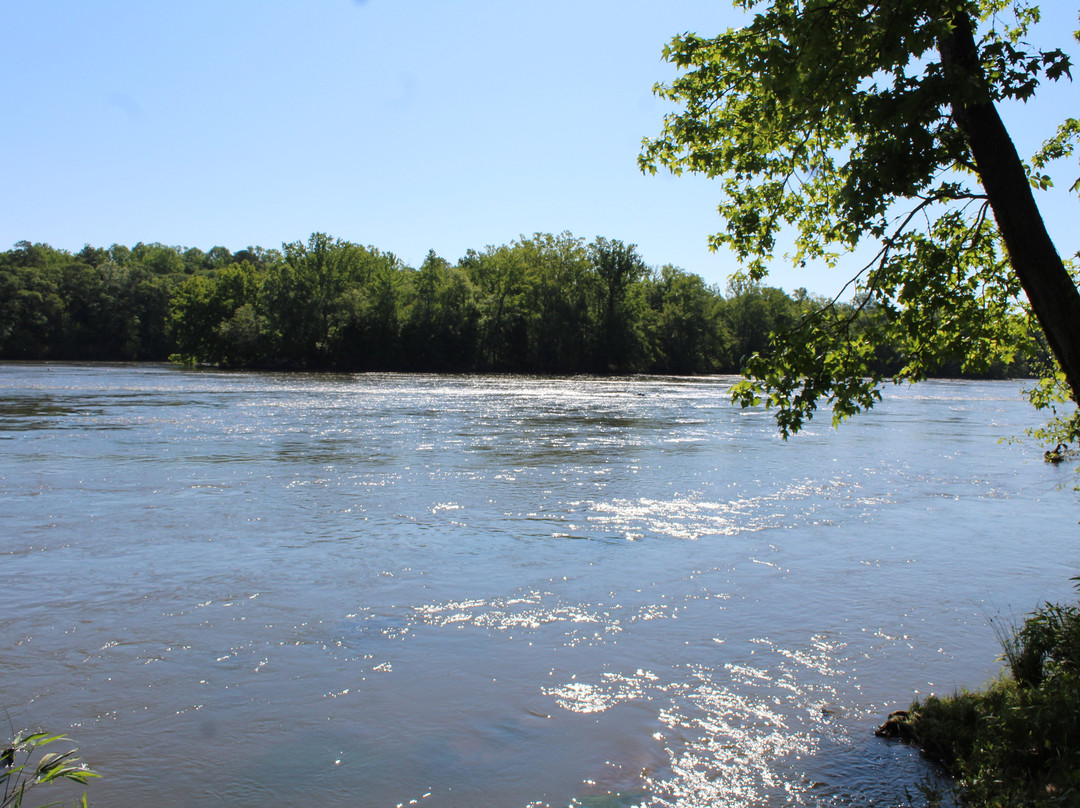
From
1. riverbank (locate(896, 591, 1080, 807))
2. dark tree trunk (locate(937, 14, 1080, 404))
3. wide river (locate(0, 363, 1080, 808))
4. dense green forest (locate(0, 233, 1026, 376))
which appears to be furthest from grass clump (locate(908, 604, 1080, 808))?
dense green forest (locate(0, 233, 1026, 376))

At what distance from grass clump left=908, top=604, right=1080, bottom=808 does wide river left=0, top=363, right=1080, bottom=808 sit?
1.31 feet

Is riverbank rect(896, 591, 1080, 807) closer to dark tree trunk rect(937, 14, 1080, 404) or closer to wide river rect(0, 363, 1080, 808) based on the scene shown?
wide river rect(0, 363, 1080, 808)

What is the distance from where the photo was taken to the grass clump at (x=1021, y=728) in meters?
4.63

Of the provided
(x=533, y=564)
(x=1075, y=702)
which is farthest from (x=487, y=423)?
(x=1075, y=702)

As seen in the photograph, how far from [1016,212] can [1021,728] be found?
3.63m

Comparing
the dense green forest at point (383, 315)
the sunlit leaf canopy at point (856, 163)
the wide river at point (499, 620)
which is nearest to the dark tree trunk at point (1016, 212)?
the sunlit leaf canopy at point (856, 163)

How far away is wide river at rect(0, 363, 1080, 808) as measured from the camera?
590 cm

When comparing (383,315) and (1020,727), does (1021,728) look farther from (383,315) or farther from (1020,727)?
(383,315)

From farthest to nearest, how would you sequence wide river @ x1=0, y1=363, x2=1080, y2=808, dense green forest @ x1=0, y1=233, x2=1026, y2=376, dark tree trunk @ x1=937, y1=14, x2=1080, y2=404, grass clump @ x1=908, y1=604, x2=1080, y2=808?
dense green forest @ x1=0, y1=233, x2=1026, y2=376 → wide river @ x1=0, y1=363, x2=1080, y2=808 → dark tree trunk @ x1=937, y1=14, x2=1080, y2=404 → grass clump @ x1=908, y1=604, x2=1080, y2=808

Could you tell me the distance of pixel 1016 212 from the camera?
19.6 ft

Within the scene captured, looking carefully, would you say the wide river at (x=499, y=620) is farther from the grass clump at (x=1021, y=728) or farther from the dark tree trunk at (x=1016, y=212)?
the dark tree trunk at (x=1016, y=212)

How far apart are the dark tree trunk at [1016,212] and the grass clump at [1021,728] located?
2.06 m

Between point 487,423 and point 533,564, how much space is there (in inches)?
865

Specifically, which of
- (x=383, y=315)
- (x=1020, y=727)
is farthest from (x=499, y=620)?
(x=383, y=315)
